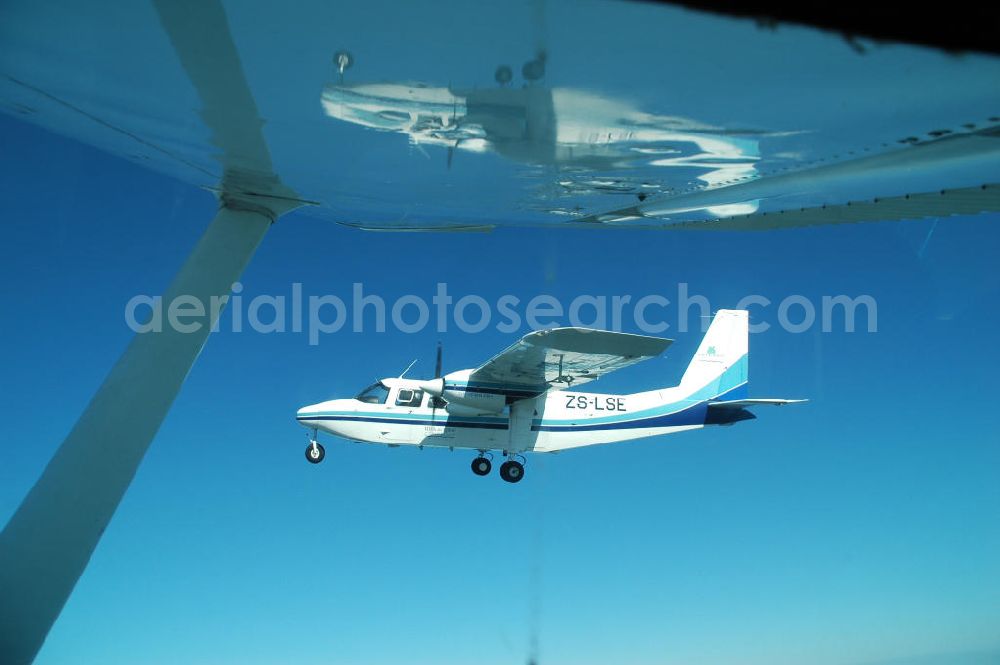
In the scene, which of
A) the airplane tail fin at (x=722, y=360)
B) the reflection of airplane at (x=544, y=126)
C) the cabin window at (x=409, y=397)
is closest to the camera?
the reflection of airplane at (x=544, y=126)

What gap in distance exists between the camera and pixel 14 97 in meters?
3.23

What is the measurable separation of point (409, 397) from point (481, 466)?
3081 millimetres

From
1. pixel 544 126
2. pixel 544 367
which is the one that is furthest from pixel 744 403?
pixel 544 126

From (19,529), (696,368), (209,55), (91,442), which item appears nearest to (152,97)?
(209,55)

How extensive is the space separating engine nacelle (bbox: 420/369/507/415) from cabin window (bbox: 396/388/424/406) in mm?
994

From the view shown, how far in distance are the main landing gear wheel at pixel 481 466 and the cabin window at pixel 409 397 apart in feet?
8.70

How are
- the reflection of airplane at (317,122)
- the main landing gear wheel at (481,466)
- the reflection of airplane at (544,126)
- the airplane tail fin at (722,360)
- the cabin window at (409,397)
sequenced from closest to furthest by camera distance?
the reflection of airplane at (317,122), the reflection of airplane at (544,126), the cabin window at (409,397), the main landing gear wheel at (481,466), the airplane tail fin at (722,360)

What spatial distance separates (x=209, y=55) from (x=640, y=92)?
1537mm

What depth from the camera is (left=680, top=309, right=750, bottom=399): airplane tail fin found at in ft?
78.0

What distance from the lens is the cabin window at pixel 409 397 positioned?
67.2 feet

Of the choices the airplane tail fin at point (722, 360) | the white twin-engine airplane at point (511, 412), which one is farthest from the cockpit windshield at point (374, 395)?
the airplane tail fin at point (722, 360)

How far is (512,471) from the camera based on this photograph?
69.6ft

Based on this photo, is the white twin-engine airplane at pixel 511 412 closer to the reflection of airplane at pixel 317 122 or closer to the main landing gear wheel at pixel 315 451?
the main landing gear wheel at pixel 315 451

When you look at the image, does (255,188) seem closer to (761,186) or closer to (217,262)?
(217,262)
